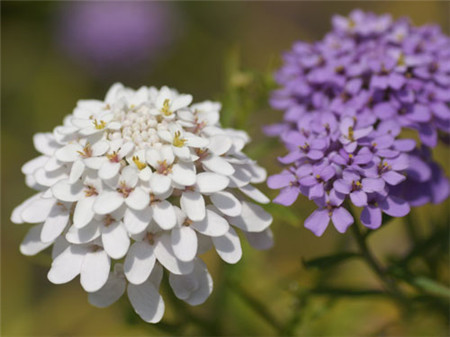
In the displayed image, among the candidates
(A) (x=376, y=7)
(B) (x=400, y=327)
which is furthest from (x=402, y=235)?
(A) (x=376, y=7)

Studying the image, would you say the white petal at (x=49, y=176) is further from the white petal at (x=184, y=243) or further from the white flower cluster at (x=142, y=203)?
the white petal at (x=184, y=243)

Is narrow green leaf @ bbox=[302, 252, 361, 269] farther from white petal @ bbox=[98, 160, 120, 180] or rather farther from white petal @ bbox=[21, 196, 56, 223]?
white petal @ bbox=[21, 196, 56, 223]

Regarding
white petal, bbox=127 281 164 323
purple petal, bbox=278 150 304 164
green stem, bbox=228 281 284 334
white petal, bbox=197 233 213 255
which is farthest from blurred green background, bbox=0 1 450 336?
white petal, bbox=127 281 164 323

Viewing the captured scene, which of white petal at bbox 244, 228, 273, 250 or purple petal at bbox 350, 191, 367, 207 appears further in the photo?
white petal at bbox 244, 228, 273, 250

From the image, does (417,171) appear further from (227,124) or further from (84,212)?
(84,212)

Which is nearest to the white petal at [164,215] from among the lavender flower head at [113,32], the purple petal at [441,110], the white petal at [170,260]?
the white petal at [170,260]

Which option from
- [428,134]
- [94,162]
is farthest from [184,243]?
[428,134]

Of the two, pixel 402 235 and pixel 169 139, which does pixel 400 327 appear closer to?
pixel 402 235
